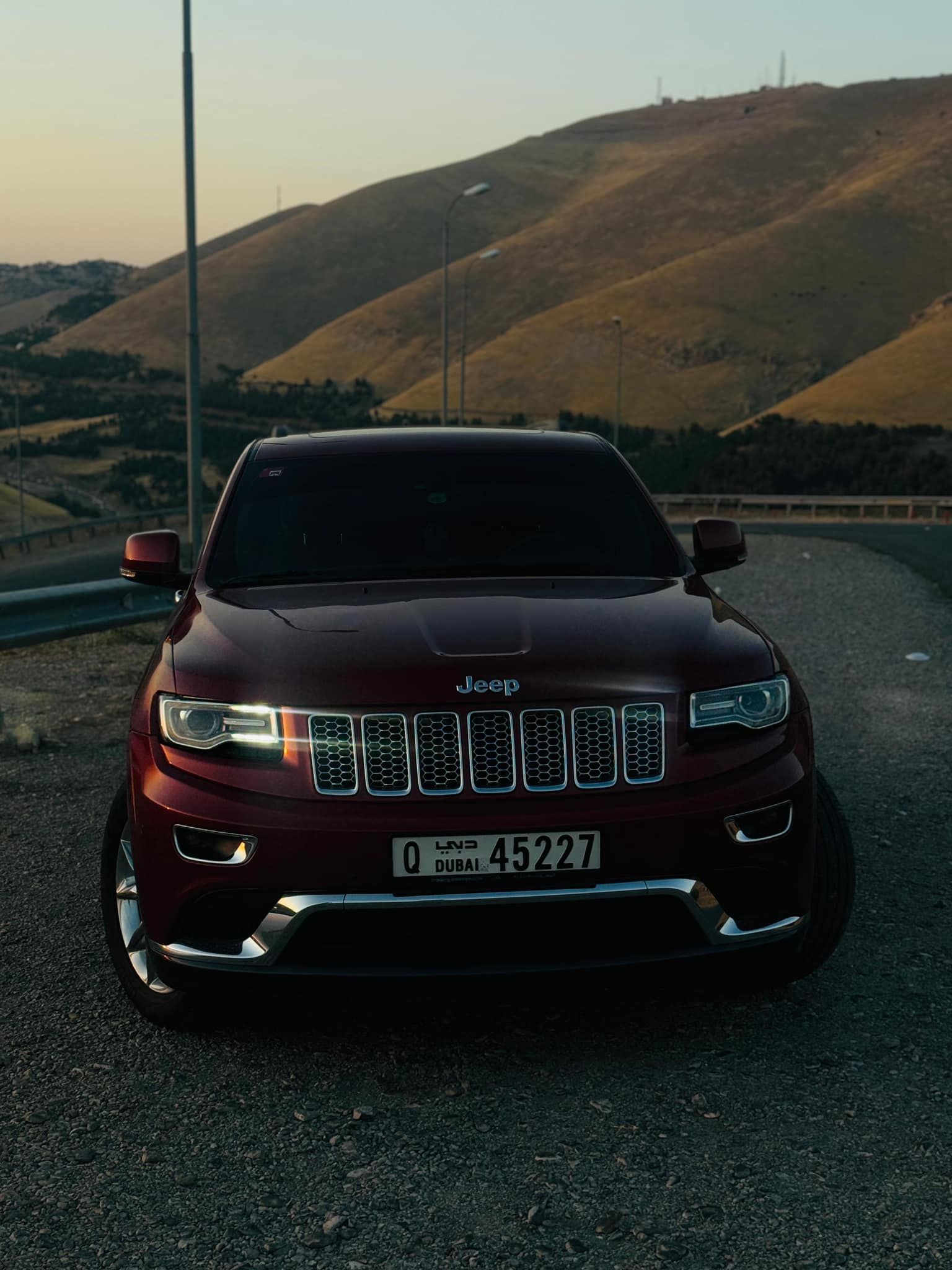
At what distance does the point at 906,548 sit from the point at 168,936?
25614 mm

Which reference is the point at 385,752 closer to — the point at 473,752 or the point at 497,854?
the point at 473,752

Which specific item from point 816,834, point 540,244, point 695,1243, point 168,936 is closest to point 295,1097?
point 168,936

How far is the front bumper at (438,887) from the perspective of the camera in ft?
12.5

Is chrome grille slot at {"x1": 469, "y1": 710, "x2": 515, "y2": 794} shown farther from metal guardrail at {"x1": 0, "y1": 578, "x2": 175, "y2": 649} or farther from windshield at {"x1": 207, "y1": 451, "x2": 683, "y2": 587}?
metal guardrail at {"x1": 0, "y1": 578, "x2": 175, "y2": 649}

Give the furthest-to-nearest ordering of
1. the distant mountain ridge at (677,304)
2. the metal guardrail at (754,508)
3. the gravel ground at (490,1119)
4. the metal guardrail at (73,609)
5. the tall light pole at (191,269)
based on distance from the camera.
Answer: the distant mountain ridge at (677,304) < the metal guardrail at (754,508) < the tall light pole at (191,269) < the metal guardrail at (73,609) < the gravel ground at (490,1119)

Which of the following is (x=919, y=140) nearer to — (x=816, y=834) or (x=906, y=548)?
(x=906, y=548)

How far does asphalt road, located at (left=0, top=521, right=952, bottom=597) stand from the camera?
24.9 m

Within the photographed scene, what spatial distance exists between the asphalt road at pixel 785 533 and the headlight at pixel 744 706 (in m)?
14.8

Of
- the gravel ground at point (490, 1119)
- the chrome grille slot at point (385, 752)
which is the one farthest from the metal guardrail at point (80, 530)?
the chrome grille slot at point (385, 752)

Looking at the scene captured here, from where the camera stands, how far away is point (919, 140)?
179 m

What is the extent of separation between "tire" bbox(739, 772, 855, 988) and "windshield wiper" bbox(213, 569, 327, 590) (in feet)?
5.96

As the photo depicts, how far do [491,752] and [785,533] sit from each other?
3269cm

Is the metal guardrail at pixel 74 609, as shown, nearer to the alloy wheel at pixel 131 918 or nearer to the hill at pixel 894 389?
the alloy wheel at pixel 131 918

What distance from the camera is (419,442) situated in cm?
588
